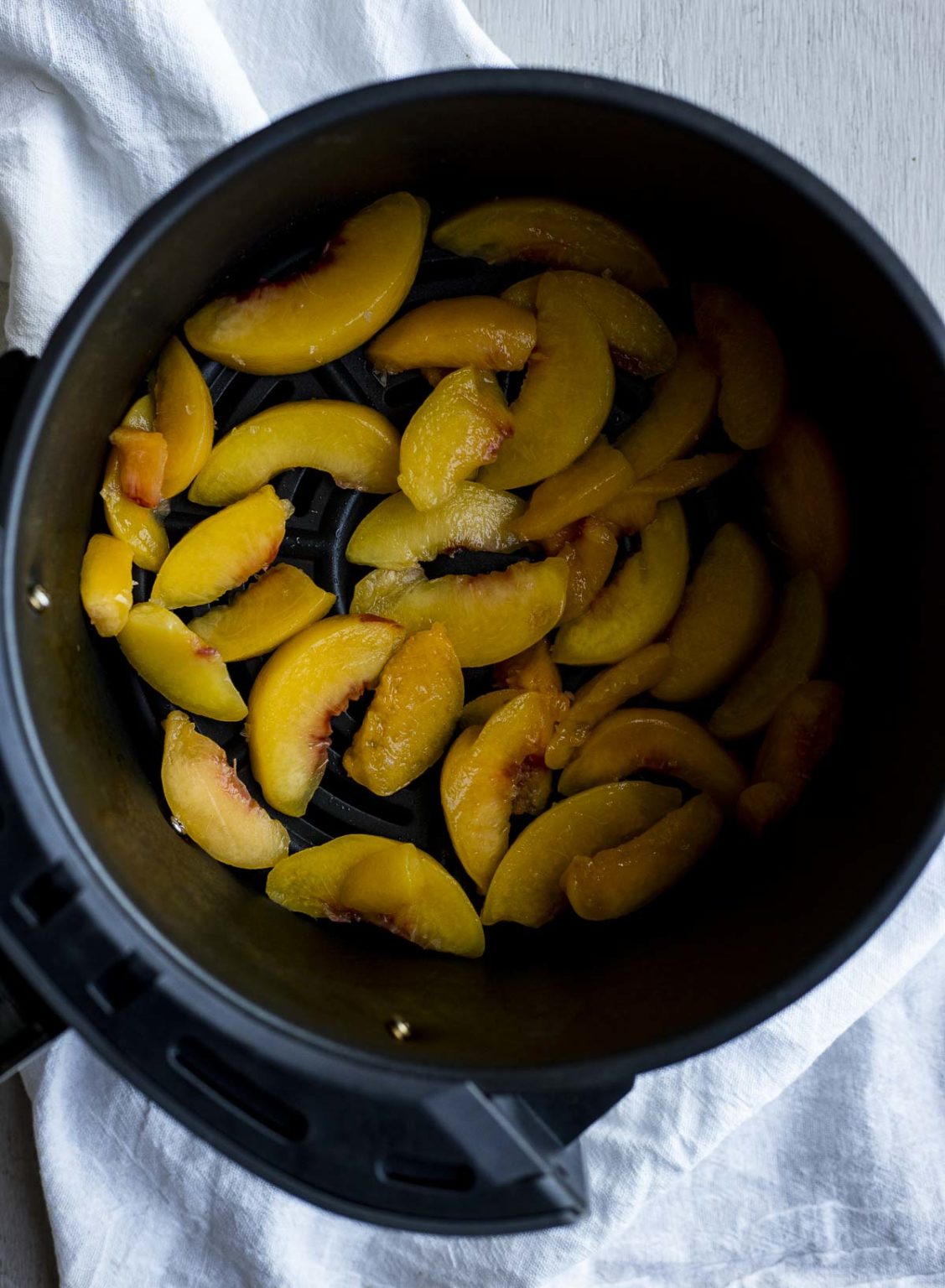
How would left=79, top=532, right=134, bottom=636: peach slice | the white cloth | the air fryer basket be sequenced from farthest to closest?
the white cloth < left=79, top=532, right=134, bottom=636: peach slice < the air fryer basket

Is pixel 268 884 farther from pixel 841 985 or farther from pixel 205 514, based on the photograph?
pixel 841 985

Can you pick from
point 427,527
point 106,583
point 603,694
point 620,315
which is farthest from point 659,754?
point 106,583

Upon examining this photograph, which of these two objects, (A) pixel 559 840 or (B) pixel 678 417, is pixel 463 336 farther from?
(A) pixel 559 840

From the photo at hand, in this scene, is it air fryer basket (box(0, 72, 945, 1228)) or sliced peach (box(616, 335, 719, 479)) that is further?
sliced peach (box(616, 335, 719, 479))

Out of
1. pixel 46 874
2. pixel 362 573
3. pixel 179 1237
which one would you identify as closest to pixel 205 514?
pixel 362 573

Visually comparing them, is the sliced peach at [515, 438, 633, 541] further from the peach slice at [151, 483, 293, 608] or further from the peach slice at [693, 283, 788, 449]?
the peach slice at [151, 483, 293, 608]

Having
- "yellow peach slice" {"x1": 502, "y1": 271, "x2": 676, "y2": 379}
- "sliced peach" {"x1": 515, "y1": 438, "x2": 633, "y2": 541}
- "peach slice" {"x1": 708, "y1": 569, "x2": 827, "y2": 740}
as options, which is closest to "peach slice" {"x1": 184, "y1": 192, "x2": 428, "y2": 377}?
"yellow peach slice" {"x1": 502, "y1": 271, "x2": 676, "y2": 379}
